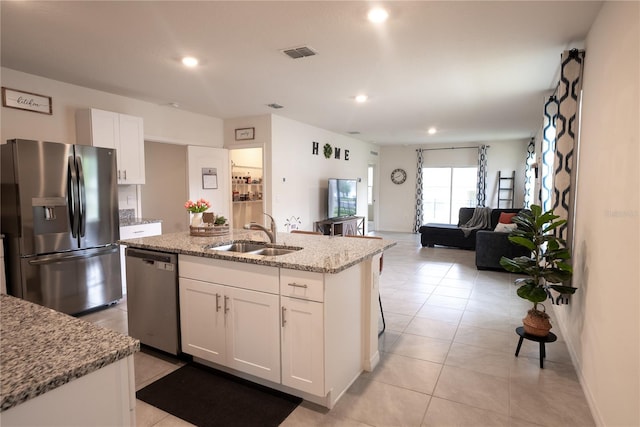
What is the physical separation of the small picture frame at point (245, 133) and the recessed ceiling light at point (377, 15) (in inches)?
146

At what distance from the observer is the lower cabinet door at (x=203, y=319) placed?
8.14ft

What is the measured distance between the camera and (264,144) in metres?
5.90

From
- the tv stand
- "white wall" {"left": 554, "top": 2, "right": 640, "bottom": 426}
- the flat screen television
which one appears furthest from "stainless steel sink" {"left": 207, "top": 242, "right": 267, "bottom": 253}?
the flat screen television

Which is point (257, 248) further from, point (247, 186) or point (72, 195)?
point (247, 186)

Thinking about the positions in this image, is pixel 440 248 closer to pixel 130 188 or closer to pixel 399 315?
pixel 399 315

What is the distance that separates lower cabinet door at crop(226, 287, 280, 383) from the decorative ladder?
882cm

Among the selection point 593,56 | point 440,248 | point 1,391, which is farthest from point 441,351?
point 440,248

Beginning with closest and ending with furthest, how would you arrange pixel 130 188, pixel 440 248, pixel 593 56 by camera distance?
1. pixel 593 56
2. pixel 130 188
3. pixel 440 248

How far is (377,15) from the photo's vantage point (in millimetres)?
2500

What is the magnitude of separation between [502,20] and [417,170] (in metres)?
7.79

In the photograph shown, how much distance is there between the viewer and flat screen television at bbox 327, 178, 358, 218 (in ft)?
24.5

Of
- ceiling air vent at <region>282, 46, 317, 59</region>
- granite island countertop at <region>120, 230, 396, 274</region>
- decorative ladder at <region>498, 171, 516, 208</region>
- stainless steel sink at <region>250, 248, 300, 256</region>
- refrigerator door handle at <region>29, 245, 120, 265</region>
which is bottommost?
refrigerator door handle at <region>29, 245, 120, 265</region>

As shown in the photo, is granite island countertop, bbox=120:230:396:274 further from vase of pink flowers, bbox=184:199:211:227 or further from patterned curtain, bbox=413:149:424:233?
patterned curtain, bbox=413:149:424:233

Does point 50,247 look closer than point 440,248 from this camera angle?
Yes
